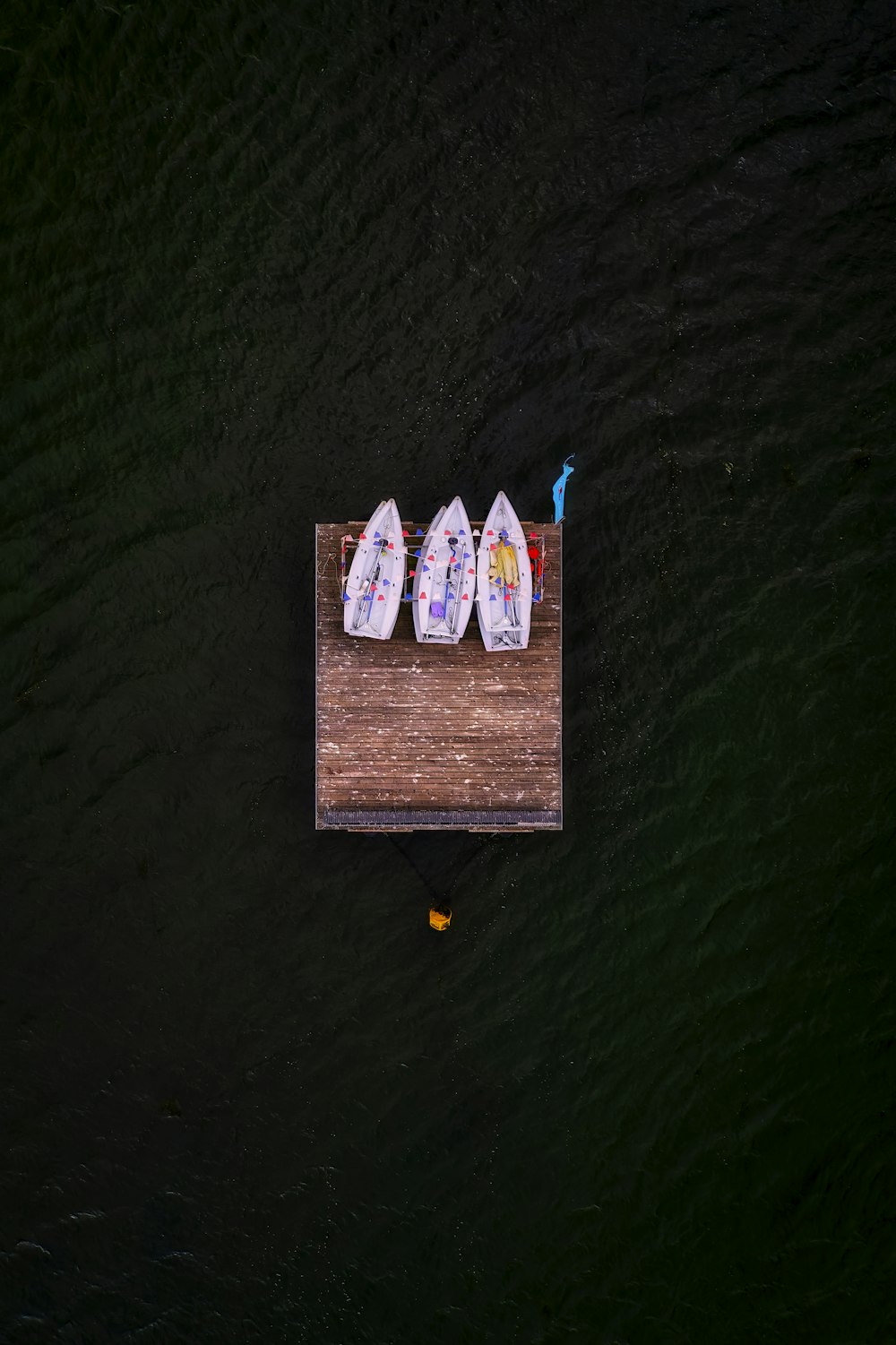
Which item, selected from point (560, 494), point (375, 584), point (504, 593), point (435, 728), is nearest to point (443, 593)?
point (504, 593)

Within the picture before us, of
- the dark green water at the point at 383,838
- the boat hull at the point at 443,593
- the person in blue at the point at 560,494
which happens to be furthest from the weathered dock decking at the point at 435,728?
the person in blue at the point at 560,494

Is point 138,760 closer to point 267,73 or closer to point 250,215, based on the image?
point 250,215

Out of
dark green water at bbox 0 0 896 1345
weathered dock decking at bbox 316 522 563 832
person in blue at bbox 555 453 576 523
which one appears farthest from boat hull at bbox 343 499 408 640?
person in blue at bbox 555 453 576 523

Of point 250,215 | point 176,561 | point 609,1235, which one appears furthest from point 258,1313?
point 250,215

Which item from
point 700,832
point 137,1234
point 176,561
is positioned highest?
point 176,561

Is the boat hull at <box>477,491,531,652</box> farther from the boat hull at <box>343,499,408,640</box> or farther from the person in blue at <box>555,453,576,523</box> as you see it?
the boat hull at <box>343,499,408,640</box>

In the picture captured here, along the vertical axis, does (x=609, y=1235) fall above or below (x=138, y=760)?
below
